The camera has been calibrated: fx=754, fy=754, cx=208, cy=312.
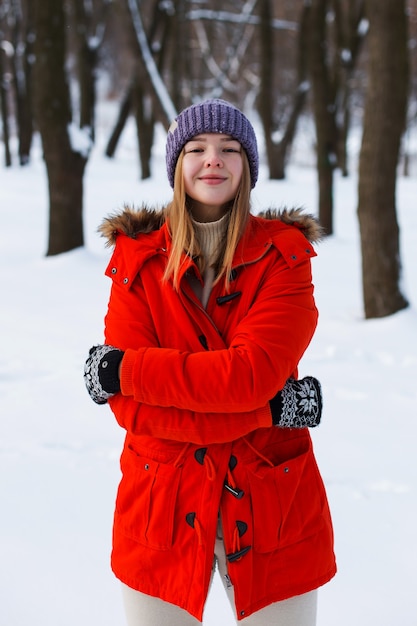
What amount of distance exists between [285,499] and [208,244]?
655 mm

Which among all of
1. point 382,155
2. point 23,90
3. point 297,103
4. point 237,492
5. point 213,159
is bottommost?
point 237,492

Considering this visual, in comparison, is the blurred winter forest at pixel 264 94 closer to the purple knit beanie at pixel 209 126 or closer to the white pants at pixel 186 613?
the purple knit beanie at pixel 209 126

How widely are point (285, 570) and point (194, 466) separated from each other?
1.09 feet

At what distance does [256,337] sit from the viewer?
1.72m

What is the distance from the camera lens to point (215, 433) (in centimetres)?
172

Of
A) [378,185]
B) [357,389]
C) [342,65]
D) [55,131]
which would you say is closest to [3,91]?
[342,65]

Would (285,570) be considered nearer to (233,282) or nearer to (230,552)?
(230,552)

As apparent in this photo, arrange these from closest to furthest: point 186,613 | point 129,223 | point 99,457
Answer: point 186,613 → point 129,223 → point 99,457

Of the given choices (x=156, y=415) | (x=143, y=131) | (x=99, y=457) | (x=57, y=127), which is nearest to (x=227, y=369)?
(x=156, y=415)

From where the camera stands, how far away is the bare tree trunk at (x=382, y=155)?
6.41 meters

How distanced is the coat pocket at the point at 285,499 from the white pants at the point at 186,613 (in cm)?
15

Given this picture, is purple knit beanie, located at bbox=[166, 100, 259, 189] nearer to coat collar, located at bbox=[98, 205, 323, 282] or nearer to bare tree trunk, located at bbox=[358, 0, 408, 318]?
coat collar, located at bbox=[98, 205, 323, 282]

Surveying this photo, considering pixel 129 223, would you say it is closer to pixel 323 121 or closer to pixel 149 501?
pixel 149 501

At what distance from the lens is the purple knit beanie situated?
1.88 metres
